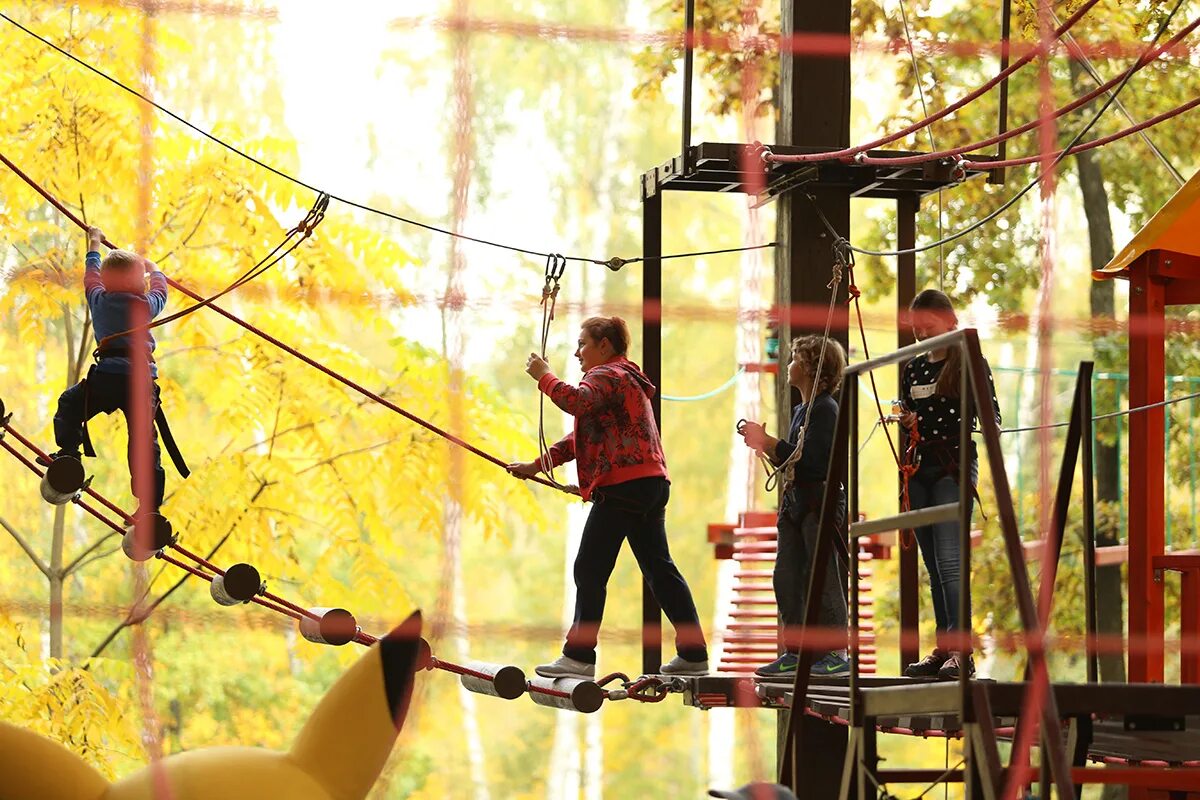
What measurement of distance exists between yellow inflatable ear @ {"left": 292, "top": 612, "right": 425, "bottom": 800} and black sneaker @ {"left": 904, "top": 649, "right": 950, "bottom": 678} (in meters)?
1.93

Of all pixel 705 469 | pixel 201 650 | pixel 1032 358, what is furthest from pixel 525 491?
pixel 1032 358

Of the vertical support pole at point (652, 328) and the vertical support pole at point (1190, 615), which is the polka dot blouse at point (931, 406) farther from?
the vertical support pole at point (1190, 615)

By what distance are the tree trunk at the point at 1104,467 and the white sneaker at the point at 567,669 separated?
4.11 meters

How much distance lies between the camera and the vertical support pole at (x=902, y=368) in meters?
3.97

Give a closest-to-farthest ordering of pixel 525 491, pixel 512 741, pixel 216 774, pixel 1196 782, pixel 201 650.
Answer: pixel 216 774 → pixel 1196 782 → pixel 525 491 → pixel 201 650 → pixel 512 741

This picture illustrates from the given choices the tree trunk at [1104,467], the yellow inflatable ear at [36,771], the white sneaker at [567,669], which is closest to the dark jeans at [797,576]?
the white sneaker at [567,669]

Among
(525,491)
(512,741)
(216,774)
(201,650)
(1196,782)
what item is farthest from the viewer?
(512,741)

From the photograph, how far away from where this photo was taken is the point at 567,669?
3850mm

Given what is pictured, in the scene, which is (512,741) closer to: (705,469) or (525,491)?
(705,469)

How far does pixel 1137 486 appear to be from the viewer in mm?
4164

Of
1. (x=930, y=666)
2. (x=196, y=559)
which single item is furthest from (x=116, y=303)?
(x=930, y=666)

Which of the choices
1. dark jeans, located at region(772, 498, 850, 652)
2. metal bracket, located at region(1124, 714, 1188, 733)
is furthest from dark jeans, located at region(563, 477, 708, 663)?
metal bracket, located at region(1124, 714, 1188, 733)

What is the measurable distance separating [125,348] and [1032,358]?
27.7 ft

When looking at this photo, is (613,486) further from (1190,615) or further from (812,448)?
(1190,615)
